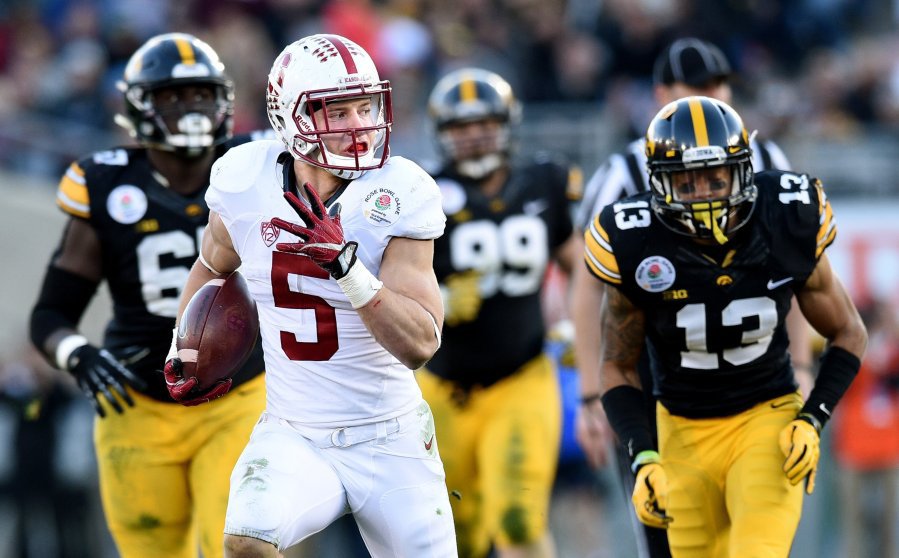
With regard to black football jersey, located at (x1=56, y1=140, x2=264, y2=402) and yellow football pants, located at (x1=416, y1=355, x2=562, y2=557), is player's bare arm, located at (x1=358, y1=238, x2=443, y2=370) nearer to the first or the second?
black football jersey, located at (x1=56, y1=140, x2=264, y2=402)

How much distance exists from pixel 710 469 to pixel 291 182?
1.64 m

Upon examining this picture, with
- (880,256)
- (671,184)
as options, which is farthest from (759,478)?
(880,256)

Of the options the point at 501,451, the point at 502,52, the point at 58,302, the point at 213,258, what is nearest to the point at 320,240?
the point at 213,258

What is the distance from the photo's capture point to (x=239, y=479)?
4.02 m

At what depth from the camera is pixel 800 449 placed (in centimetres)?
442

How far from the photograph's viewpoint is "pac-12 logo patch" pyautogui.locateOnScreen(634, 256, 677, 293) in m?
4.60

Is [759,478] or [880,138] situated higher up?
[880,138]

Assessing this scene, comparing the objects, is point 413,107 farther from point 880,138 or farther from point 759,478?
point 759,478

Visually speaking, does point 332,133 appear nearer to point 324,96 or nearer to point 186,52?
point 324,96

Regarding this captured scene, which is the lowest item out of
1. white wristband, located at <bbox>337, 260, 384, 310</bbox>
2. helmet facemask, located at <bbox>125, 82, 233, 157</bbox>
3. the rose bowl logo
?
white wristband, located at <bbox>337, 260, 384, 310</bbox>

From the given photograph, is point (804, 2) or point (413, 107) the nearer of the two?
point (413, 107)

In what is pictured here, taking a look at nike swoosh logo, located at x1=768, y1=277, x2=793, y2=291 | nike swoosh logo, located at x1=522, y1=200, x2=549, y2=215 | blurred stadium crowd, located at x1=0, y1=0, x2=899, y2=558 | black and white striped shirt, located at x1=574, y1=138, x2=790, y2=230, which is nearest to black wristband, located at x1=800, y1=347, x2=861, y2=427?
nike swoosh logo, located at x1=768, y1=277, x2=793, y2=291

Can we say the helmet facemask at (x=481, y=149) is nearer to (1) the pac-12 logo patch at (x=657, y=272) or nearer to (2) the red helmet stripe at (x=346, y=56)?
(1) the pac-12 logo patch at (x=657, y=272)

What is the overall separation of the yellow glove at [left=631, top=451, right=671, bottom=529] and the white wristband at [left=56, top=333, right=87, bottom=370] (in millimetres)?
2028
